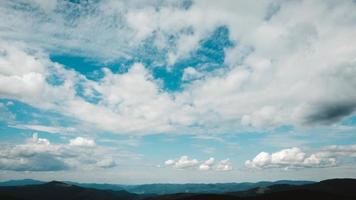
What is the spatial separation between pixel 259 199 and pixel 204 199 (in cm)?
2451

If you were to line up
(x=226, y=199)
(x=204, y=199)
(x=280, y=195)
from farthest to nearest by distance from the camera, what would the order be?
1. (x=280, y=195)
2. (x=226, y=199)
3. (x=204, y=199)

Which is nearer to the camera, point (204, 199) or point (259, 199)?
point (204, 199)

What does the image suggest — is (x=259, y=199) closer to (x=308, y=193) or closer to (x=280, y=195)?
(x=280, y=195)

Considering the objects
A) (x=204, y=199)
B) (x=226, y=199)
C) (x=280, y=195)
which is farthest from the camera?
(x=280, y=195)

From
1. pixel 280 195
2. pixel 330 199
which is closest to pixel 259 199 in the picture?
pixel 280 195

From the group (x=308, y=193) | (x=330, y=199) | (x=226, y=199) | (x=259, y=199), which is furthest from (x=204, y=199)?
(x=330, y=199)

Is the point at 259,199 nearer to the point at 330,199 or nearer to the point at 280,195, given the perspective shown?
the point at 280,195

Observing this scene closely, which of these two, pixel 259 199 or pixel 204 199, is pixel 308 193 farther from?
pixel 204 199

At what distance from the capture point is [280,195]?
9356cm

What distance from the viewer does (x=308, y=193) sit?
96.6 m

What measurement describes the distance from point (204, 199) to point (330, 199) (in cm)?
4474

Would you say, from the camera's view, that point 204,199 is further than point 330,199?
No

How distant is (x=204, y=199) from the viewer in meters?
79.3

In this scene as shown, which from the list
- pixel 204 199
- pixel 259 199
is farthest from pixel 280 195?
pixel 204 199
